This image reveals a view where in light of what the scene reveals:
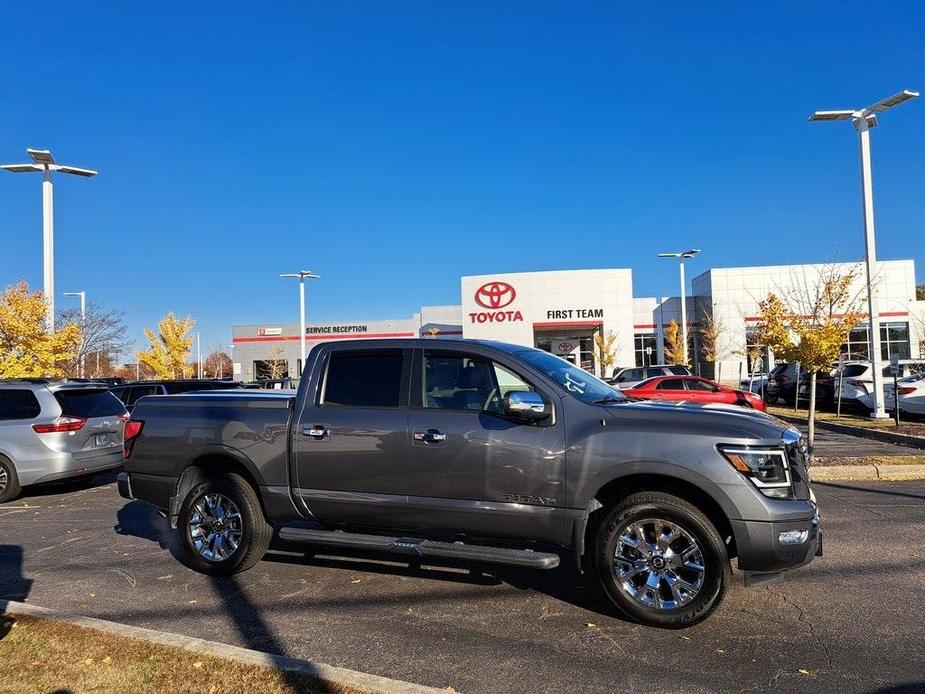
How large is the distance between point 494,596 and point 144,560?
3.43m

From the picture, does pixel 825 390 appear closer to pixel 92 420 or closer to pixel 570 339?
pixel 92 420

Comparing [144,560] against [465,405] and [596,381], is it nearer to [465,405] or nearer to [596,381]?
[465,405]

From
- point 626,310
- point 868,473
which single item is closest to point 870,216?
point 868,473

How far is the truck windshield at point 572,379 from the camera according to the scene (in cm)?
486

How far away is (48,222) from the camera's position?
20297 mm

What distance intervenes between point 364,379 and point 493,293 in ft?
115

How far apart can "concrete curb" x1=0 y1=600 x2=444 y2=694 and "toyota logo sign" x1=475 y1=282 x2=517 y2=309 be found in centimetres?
A: 3626

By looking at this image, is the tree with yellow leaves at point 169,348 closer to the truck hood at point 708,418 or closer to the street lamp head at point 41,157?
the street lamp head at point 41,157

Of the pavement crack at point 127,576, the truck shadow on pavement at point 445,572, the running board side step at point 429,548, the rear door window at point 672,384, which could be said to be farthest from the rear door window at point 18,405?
the rear door window at point 672,384

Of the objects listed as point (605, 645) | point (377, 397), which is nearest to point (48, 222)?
point (377, 397)

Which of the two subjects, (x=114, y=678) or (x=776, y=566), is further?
(x=776, y=566)

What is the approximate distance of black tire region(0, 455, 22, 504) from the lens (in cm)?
913

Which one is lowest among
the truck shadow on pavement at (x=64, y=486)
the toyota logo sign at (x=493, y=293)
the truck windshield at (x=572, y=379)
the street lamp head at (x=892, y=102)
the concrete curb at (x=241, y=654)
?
the truck shadow on pavement at (x=64, y=486)

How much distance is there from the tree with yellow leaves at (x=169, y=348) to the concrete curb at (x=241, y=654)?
36671mm
